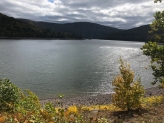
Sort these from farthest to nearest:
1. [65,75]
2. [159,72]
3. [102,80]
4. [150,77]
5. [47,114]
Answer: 1. [150,77]
2. [65,75]
3. [102,80]
4. [159,72]
5. [47,114]

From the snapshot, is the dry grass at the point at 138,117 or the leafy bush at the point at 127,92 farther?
the leafy bush at the point at 127,92

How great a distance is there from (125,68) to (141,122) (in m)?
4.12

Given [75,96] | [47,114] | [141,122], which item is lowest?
[75,96]

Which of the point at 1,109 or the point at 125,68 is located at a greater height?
the point at 125,68

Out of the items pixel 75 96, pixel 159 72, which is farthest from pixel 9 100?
pixel 75 96

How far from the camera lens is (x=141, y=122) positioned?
9.80 meters

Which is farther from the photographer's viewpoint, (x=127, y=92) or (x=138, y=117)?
(x=127, y=92)

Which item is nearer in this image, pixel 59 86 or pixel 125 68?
pixel 125 68

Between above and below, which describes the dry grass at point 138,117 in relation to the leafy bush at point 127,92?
below

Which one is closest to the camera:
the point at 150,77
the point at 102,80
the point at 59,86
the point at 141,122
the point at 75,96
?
the point at 141,122

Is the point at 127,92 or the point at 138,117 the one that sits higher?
the point at 127,92

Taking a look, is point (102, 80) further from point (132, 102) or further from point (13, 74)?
point (132, 102)

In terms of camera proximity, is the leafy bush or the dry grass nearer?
the dry grass

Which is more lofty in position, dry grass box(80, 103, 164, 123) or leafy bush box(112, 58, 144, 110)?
leafy bush box(112, 58, 144, 110)
